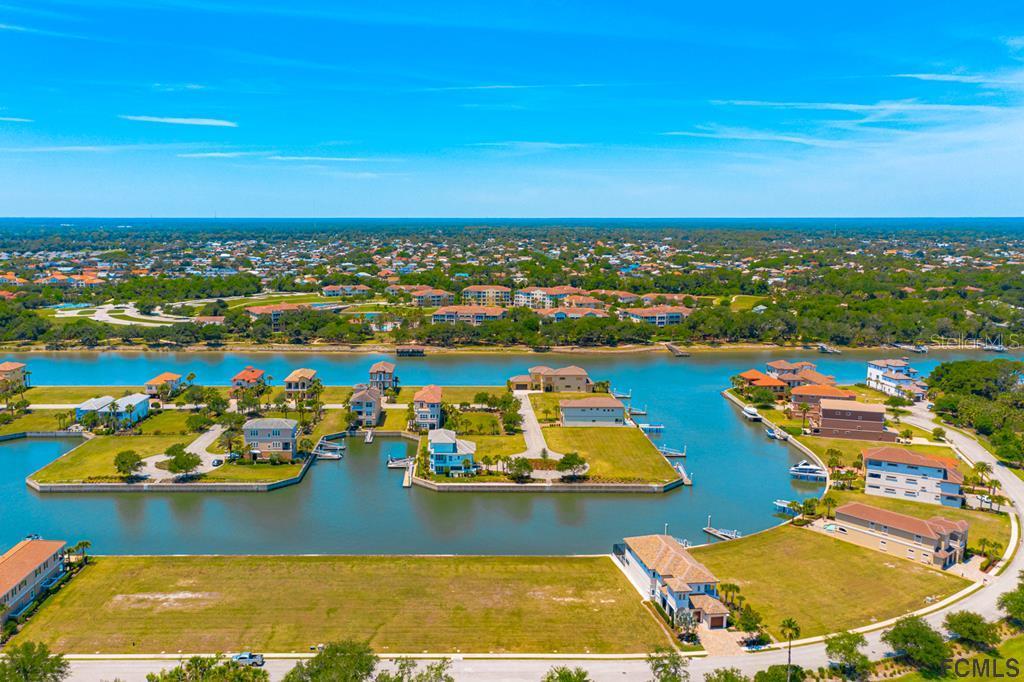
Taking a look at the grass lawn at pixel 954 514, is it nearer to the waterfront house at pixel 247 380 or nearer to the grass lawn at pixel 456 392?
the grass lawn at pixel 456 392

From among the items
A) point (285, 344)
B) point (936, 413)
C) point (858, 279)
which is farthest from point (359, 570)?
point (858, 279)

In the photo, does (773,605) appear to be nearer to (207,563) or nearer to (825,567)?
(825,567)

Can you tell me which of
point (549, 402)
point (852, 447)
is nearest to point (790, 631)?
point (852, 447)

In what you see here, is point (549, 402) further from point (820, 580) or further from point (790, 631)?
point (790, 631)

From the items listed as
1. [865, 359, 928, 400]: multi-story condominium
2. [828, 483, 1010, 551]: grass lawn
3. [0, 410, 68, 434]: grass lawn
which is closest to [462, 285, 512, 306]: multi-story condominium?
[865, 359, 928, 400]: multi-story condominium

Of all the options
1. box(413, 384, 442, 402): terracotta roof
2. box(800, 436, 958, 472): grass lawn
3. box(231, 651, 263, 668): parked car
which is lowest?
box(231, 651, 263, 668): parked car

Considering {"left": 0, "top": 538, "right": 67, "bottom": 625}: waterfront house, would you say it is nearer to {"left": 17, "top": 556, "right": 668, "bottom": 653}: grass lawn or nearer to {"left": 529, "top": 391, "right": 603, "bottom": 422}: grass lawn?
{"left": 17, "top": 556, "right": 668, "bottom": 653}: grass lawn
